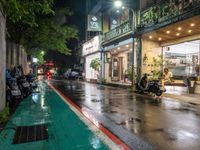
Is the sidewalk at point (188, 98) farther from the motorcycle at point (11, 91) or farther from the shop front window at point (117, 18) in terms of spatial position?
the shop front window at point (117, 18)

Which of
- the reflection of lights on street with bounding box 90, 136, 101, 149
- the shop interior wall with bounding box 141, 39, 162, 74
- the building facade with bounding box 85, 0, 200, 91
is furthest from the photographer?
the shop interior wall with bounding box 141, 39, 162, 74

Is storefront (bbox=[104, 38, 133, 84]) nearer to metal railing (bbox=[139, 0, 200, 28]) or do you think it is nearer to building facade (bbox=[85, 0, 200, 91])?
building facade (bbox=[85, 0, 200, 91])

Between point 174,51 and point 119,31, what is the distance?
22.3ft

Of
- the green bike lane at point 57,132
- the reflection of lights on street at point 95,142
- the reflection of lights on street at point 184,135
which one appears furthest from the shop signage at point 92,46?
the reflection of lights on street at point 95,142

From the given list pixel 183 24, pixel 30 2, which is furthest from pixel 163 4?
pixel 30 2

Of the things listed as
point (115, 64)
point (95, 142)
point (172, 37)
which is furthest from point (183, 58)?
point (95, 142)

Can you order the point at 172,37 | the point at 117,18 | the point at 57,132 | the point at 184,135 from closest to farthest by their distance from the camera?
the point at 184,135 → the point at 57,132 → the point at 172,37 → the point at 117,18

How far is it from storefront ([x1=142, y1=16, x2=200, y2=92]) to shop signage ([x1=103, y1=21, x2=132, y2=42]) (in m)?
2.98

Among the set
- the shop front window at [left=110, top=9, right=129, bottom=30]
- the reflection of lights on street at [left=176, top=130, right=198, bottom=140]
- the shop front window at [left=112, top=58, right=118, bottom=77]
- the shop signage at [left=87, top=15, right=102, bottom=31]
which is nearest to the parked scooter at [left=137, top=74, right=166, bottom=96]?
the reflection of lights on street at [left=176, top=130, right=198, bottom=140]

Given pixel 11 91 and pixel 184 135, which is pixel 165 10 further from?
pixel 184 135

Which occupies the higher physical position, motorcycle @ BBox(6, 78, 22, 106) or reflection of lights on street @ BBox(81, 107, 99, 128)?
motorcycle @ BBox(6, 78, 22, 106)

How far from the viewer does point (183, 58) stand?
21719 millimetres

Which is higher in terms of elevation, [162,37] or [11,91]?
[162,37]

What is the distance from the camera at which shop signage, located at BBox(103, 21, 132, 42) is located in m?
23.8
